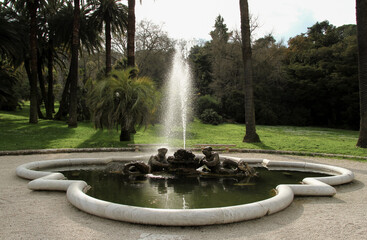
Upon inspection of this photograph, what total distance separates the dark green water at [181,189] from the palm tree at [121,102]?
526 centimetres

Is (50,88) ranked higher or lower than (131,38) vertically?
lower

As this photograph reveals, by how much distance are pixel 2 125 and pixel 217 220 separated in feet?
63.4

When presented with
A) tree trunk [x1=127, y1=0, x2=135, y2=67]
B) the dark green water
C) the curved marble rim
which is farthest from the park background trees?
the curved marble rim

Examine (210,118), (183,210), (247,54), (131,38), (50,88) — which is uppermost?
(131,38)

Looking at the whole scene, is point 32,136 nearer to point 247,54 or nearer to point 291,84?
point 247,54

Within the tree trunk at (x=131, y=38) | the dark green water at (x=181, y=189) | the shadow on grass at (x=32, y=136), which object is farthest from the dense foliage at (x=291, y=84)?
the dark green water at (x=181, y=189)

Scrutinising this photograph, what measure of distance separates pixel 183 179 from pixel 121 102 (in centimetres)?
693

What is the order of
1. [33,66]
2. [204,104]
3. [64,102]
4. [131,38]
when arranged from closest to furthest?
1. [131,38]
2. [33,66]
3. [64,102]
4. [204,104]

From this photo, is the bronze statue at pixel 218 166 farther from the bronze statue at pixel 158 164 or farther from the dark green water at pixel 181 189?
the bronze statue at pixel 158 164

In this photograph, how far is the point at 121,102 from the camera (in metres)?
12.9

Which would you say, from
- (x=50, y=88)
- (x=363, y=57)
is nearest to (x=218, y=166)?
(x=363, y=57)

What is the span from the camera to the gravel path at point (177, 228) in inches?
144

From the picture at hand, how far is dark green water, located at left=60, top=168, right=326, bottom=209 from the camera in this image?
203 inches

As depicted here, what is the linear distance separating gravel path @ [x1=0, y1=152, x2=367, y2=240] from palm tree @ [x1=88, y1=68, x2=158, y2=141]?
756cm
